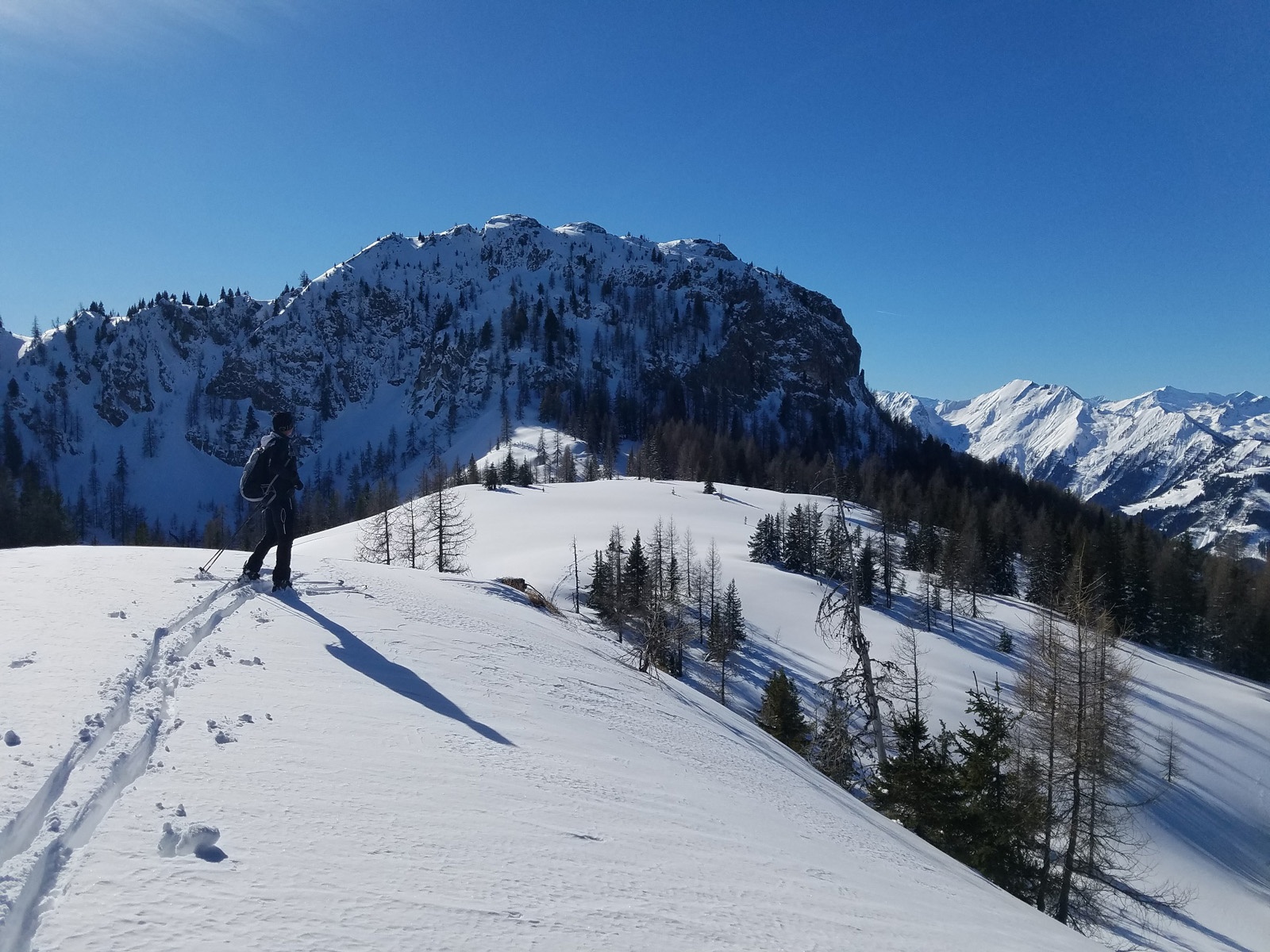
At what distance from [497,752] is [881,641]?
50000mm

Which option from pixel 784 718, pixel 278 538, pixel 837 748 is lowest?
pixel 784 718

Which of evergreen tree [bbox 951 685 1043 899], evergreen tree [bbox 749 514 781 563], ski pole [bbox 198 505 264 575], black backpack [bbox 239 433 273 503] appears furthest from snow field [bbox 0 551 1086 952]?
evergreen tree [bbox 749 514 781 563]

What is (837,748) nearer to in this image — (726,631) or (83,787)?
(83,787)

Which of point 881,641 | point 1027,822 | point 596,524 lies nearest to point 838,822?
point 1027,822

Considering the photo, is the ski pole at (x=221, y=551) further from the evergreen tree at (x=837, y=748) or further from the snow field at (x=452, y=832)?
the evergreen tree at (x=837, y=748)

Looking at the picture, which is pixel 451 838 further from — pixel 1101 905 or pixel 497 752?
pixel 1101 905

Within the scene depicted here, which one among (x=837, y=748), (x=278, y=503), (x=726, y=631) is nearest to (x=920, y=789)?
(x=837, y=748)

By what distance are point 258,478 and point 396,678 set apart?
4738 millimetres

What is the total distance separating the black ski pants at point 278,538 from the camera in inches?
362

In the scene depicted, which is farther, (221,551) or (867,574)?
(867,574)

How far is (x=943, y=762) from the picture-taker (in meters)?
17.4

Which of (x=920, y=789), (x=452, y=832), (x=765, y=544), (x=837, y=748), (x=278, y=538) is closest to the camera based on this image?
(x=452, y=832)

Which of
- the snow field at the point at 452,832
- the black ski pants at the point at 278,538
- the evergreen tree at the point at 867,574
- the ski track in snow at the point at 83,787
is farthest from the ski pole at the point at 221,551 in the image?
the evergreen tree at the point at 867,574

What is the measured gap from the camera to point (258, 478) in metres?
9.21
